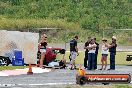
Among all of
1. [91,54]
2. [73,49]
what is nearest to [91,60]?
[91,54]

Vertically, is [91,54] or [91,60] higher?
[91,54]

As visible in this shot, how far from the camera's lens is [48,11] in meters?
60.6

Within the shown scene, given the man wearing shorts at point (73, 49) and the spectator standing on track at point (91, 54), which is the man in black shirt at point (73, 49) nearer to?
the man wearing shorts at point (73, 49)

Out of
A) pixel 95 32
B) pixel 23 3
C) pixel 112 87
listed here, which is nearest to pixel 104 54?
pixel 112 87

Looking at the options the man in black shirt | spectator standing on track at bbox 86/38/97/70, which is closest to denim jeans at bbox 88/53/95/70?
spectator standing on track at bbox 86/38/97/70

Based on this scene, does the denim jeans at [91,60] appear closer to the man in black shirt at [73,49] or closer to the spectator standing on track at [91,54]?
the spectator standing on track at [91,54]

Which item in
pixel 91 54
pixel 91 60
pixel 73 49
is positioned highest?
pixel 73 49

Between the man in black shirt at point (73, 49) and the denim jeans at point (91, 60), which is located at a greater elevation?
the man in black shirt at point (73, 49)

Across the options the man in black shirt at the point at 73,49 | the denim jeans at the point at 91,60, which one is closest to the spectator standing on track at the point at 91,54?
the denim jeans at the point at 91,60

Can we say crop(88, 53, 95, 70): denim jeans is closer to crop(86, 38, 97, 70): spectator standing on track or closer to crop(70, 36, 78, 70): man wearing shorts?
crop(86, 38, 97, 70): spectator standing on track

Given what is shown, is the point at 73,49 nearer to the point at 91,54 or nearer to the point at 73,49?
the point at 73,49

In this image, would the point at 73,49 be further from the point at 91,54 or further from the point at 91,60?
the point at 91,60

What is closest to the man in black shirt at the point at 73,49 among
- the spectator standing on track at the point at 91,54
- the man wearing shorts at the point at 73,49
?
the man wearing shorts at the point at 73,49

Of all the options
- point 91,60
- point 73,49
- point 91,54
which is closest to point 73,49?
point 73,49
